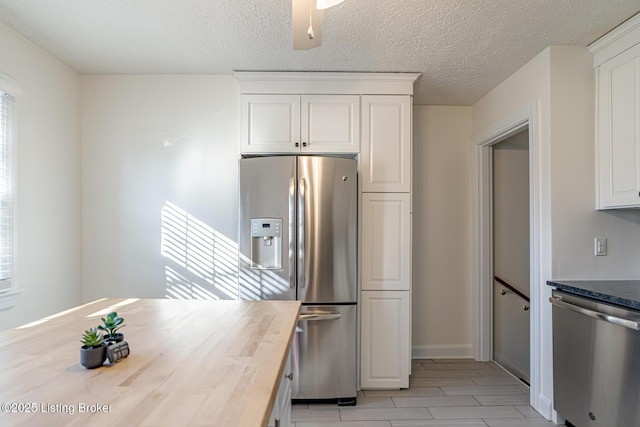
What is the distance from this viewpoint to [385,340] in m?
2.74

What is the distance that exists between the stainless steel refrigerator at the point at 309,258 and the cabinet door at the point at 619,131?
1646mm

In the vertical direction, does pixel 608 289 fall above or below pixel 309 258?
below

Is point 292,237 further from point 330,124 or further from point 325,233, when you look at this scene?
point 330,124

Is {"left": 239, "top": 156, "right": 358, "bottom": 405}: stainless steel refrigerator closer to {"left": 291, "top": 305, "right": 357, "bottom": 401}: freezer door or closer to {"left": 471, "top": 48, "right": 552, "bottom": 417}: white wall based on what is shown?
{"left": 291, "top": 305, "right": 357, "bottom": 401}: freezer door

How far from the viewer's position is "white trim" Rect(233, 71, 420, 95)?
2.75m

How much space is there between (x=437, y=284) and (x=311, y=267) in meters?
1.56

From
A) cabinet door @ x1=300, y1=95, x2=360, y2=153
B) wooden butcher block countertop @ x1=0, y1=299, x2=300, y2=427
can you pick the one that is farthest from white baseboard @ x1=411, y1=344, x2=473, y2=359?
wooden butcher block countertop @ x1=0, y1=299, x2=300, y2=427

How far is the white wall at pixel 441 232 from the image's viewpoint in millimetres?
3432

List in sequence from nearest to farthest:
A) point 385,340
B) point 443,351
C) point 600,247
→ point 600,247 → point 385,340 → point 443,351

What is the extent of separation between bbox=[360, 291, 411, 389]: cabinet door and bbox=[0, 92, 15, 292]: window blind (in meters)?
2.40

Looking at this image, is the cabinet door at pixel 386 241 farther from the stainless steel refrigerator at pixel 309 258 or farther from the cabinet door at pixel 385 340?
the stainless steel refrigerator at pixel 309 258

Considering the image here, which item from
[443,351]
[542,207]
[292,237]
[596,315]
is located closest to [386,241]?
[292,237]

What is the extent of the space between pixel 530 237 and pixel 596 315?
2.41 ft

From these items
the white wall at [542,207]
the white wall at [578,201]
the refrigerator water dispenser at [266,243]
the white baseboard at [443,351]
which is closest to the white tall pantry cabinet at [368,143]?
the refrigerator water dispenser at [266,243]
